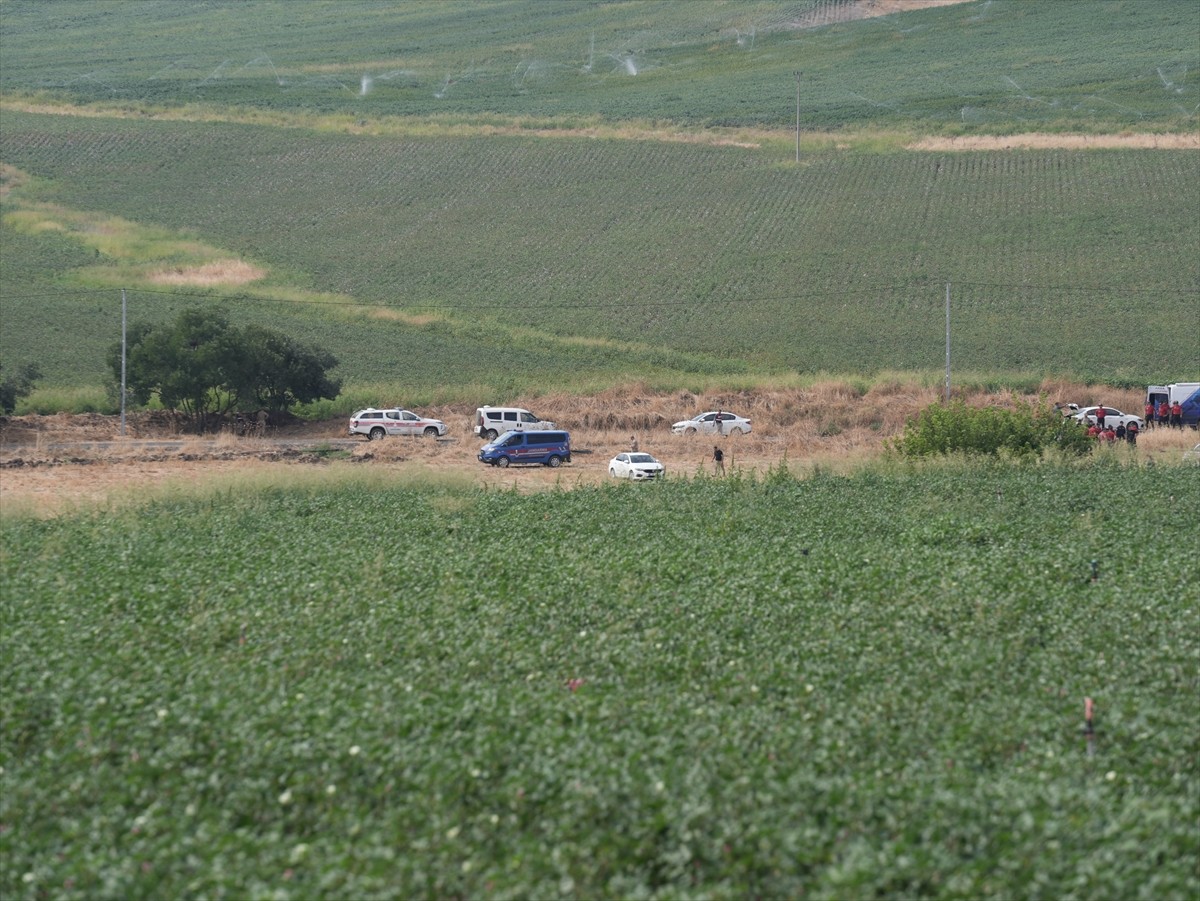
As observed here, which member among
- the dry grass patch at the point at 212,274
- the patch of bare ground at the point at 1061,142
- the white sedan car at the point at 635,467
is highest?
the patch of bare ground at the point at 1061,142

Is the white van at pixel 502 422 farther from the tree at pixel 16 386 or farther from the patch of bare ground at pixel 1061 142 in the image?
the patch of bare ground at pixel 1061 142

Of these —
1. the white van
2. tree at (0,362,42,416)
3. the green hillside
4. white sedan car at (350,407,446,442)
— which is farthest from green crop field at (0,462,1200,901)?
the green hillside

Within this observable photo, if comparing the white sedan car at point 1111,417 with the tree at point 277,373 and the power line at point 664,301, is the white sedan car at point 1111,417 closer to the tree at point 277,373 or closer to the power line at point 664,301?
the power line at point 664,301

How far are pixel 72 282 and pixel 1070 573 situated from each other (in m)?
A: 61.2

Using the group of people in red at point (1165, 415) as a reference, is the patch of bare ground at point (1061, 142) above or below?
above

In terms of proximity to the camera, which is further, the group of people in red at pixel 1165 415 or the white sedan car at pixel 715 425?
the group of people in red at pixel 1165 415

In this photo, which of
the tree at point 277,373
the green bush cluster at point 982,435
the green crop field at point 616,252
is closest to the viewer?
the green bush cluster at point 982,435

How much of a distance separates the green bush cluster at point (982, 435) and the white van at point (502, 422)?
15.1m

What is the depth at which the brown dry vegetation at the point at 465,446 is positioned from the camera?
30.9 meters

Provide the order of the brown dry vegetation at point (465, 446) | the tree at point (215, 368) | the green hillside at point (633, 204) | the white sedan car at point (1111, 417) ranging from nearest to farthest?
the brown dry vegetation at point (465, 446) → the tree at point (215, 368) → the white sedan car at point (1111, 417) → the green hillside at point (633, 204)

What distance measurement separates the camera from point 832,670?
14180 mm

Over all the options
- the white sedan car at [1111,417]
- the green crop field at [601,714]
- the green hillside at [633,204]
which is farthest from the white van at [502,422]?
the green crop field at [601,714]

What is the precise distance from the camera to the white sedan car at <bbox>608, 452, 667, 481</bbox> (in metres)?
35.1

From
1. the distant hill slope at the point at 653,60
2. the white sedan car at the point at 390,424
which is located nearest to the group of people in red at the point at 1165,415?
the white sedan car at the point at 390,424
